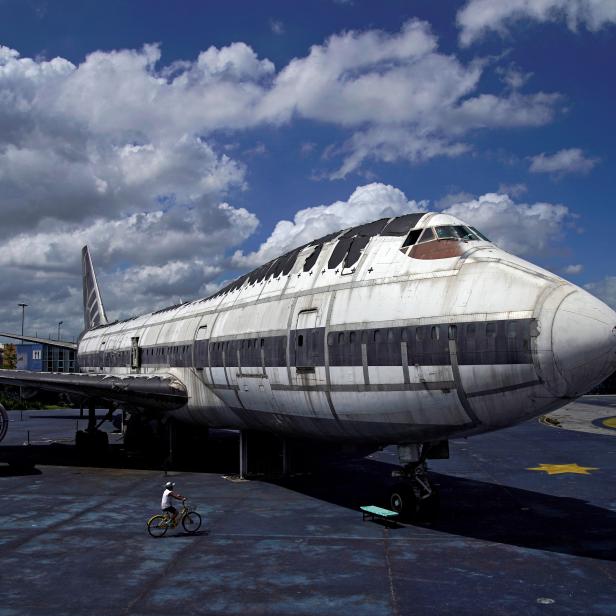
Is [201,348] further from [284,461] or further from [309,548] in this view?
[309,548]

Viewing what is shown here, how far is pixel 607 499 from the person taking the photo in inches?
739

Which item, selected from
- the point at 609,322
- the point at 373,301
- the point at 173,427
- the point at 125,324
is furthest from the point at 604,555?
the point at 125,324

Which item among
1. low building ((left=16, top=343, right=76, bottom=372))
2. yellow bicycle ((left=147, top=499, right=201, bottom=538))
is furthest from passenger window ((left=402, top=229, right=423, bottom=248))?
low building ((left=16, top=343, right=76, bottom=372))

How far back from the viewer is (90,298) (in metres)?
51.0

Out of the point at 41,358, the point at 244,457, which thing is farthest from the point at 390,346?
the point at 41,358

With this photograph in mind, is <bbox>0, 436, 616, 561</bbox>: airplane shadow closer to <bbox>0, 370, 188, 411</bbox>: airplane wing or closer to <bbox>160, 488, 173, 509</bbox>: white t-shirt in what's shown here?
<bbox>0, 370, 188, 411</bbox>: airplane wing

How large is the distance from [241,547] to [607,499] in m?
11.7

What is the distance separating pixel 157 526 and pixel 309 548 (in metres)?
4.26

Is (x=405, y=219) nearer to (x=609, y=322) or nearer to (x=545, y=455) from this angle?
(x=609, y=322)

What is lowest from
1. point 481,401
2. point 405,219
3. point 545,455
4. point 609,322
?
point 545,455

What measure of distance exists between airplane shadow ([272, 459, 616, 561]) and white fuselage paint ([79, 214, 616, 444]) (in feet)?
10.0

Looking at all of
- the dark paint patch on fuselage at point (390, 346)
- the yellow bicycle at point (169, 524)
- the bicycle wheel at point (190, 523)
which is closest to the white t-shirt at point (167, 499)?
the yellow bicycle at point (169, 524)

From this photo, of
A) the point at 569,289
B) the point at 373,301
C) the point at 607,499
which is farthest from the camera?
the point at 607,499

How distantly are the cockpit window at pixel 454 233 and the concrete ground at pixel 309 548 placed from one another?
6.89 meters
